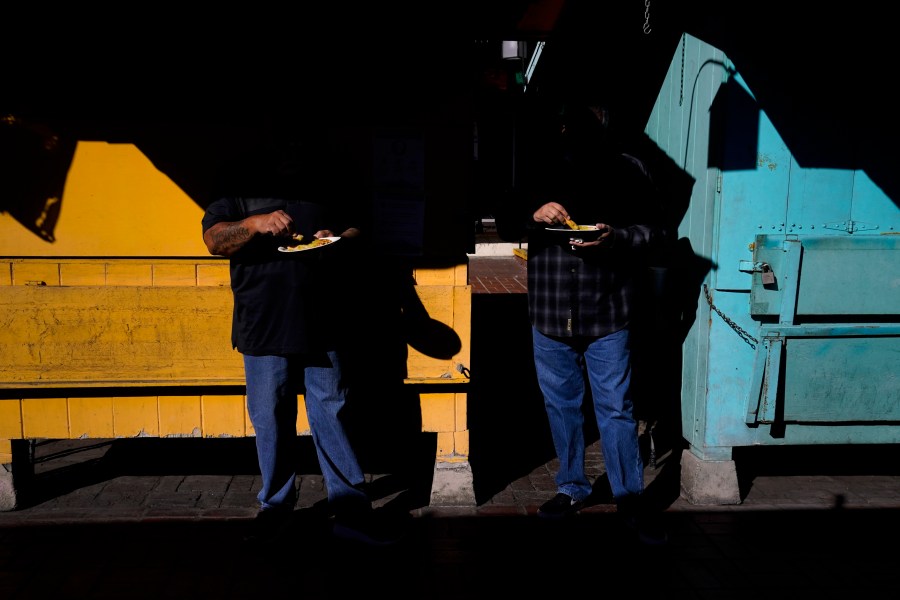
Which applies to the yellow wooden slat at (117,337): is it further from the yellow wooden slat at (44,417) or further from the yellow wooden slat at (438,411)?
the yellow wooden slat at (438,411)

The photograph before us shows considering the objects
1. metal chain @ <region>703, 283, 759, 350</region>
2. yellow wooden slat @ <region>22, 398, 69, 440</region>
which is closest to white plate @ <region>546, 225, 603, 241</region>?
metal chain @ <region>703, 283, 759, 350</region>

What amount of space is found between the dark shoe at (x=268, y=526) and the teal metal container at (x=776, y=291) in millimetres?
2279

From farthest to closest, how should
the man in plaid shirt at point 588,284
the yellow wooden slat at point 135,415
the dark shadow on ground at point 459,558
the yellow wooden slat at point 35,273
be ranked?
the yellow wooden slat at point 135,415, the yellow wooden slat at point 35,273, the man in plaid shirt at point 588,284, the dark shadow on ground at point 459,558

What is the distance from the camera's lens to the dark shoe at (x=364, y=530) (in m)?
3.52

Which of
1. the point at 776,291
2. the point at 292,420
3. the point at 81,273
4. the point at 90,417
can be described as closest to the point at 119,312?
the point at 81,273

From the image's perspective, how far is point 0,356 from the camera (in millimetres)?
3717

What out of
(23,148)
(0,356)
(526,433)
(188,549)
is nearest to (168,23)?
(23,148)

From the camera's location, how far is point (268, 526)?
3.52 m

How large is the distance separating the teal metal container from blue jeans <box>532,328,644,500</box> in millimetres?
557

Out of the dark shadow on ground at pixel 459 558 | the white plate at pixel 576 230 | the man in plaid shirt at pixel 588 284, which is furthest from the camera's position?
the man in plaid shirt at pixel 588 284

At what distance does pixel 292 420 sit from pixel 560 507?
1.51 metres

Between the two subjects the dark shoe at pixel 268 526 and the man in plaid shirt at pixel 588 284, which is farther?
the man in plaid shirt at pixel 588 284

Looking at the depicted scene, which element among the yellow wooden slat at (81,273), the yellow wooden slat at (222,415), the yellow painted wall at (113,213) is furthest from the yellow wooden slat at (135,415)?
the yellow painted wall at (113,213)

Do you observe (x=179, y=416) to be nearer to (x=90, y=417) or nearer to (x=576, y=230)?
(x=90, y=417)
